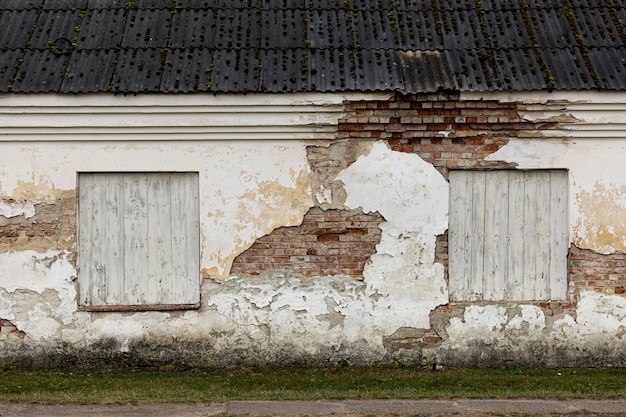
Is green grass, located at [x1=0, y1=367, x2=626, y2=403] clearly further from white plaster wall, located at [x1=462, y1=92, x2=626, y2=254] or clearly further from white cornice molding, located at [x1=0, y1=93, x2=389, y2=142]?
white cornice molding, located at [x1=0, y1=93, x2=389, y2=142]

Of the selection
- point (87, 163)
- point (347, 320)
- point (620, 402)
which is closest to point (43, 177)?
point (87, 163)

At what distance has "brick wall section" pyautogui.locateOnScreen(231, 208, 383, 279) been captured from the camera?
30.5 ft

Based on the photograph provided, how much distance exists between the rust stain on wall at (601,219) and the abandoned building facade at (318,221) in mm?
21

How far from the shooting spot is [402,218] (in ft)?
30.6

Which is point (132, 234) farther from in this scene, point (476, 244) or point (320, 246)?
point (476, 244)

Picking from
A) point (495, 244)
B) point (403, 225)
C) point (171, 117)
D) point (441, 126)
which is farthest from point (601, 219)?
point (171, 117)

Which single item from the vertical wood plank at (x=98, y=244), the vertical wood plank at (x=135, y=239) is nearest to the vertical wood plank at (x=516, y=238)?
the vertical wood plank at (x=135, y=239)

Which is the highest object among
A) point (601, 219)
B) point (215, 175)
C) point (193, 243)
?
point (215, 175)

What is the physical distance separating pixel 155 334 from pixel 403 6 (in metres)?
4.53

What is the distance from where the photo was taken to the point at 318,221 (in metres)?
9.30

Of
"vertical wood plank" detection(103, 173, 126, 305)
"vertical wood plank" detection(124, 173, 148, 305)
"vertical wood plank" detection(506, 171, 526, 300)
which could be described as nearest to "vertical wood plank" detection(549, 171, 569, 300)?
"vertical wood plank" detection(506, 171, 526, 300)

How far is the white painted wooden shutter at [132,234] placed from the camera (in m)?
9.34

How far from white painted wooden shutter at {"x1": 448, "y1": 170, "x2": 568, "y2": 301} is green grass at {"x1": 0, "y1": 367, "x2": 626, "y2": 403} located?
86 centimetres

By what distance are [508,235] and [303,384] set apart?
2.67 metres
